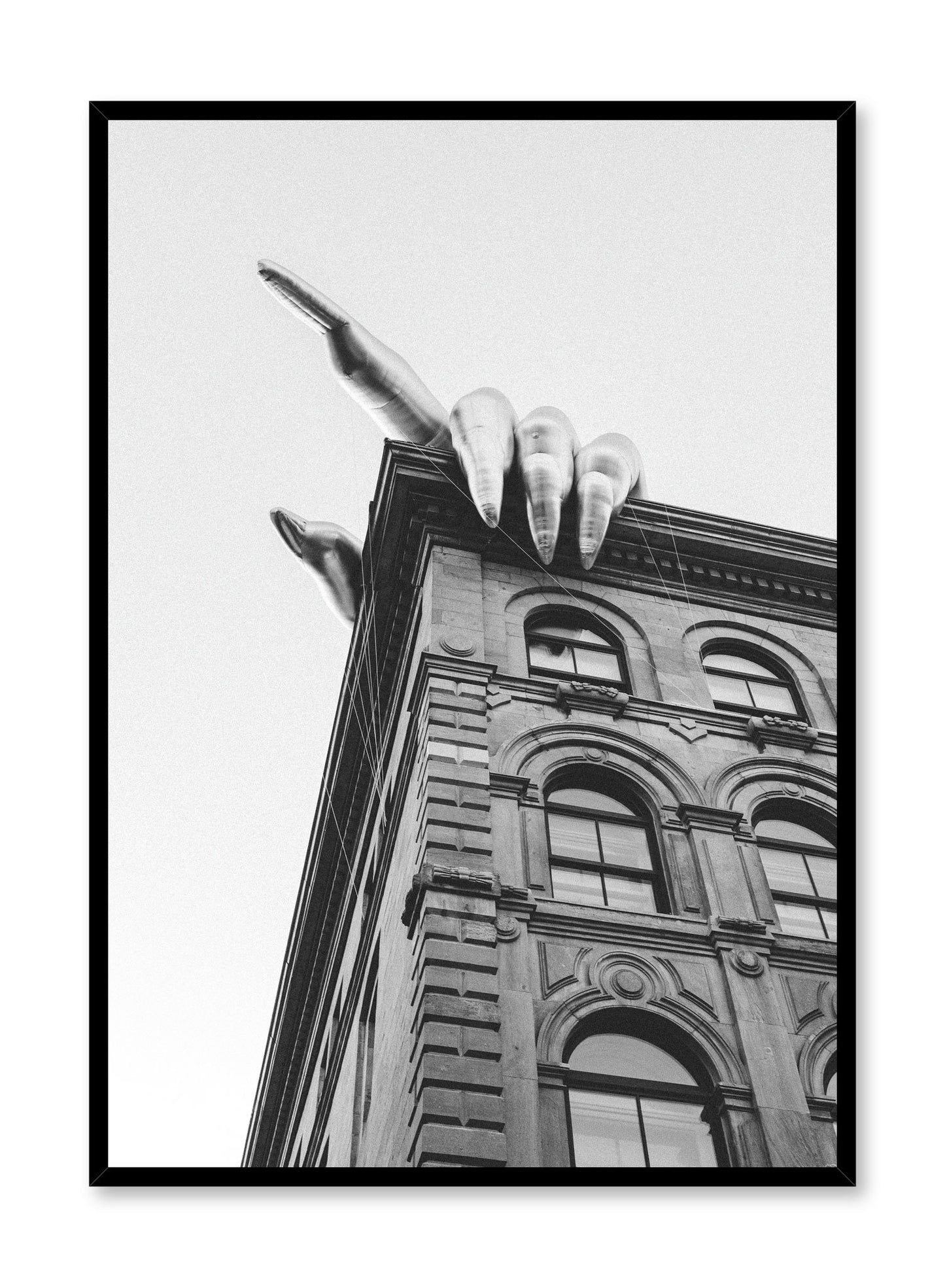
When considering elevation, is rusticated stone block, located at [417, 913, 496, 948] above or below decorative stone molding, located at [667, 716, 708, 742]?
below

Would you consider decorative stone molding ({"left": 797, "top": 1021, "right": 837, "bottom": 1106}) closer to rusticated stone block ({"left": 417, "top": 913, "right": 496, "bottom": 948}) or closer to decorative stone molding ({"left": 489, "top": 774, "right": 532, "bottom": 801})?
rusticated stone block ({"left": 417, "top": 913, "right": 496, "bottom": 948})

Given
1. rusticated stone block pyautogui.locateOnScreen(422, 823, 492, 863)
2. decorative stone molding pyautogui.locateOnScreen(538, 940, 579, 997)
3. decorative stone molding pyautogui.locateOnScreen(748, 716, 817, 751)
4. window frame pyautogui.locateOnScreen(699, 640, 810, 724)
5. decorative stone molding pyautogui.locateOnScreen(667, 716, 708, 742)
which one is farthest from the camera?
window frame pyautogui.locateOnScreen(699, 640, 810, 724)

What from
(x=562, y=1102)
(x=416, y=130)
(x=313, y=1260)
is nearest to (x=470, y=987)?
(x=562, y=1102)

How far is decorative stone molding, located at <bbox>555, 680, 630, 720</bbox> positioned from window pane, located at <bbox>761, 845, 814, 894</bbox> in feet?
8.32

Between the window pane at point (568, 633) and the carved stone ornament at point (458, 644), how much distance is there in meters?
1.57

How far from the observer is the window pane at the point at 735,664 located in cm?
2112

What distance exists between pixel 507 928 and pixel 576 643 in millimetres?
6688

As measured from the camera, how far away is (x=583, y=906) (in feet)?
49.0

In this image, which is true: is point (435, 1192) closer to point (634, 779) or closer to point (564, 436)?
point (634, 779)

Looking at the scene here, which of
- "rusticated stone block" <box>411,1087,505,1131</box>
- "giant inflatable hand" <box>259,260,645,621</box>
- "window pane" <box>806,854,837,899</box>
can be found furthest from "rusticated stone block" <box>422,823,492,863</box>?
"giant inflatable hand" <box>259,260,645,621</box>

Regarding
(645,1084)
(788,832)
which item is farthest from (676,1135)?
(788,832)

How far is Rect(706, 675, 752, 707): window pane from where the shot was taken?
2042cm

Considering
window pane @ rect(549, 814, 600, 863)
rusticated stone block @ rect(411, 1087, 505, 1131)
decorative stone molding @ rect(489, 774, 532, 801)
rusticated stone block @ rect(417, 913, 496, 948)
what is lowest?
rusticated stone block @ rect(411, 1087, 505, 1131)

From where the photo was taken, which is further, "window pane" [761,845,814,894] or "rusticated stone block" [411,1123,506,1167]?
"window pane" [761,845,814,894]
